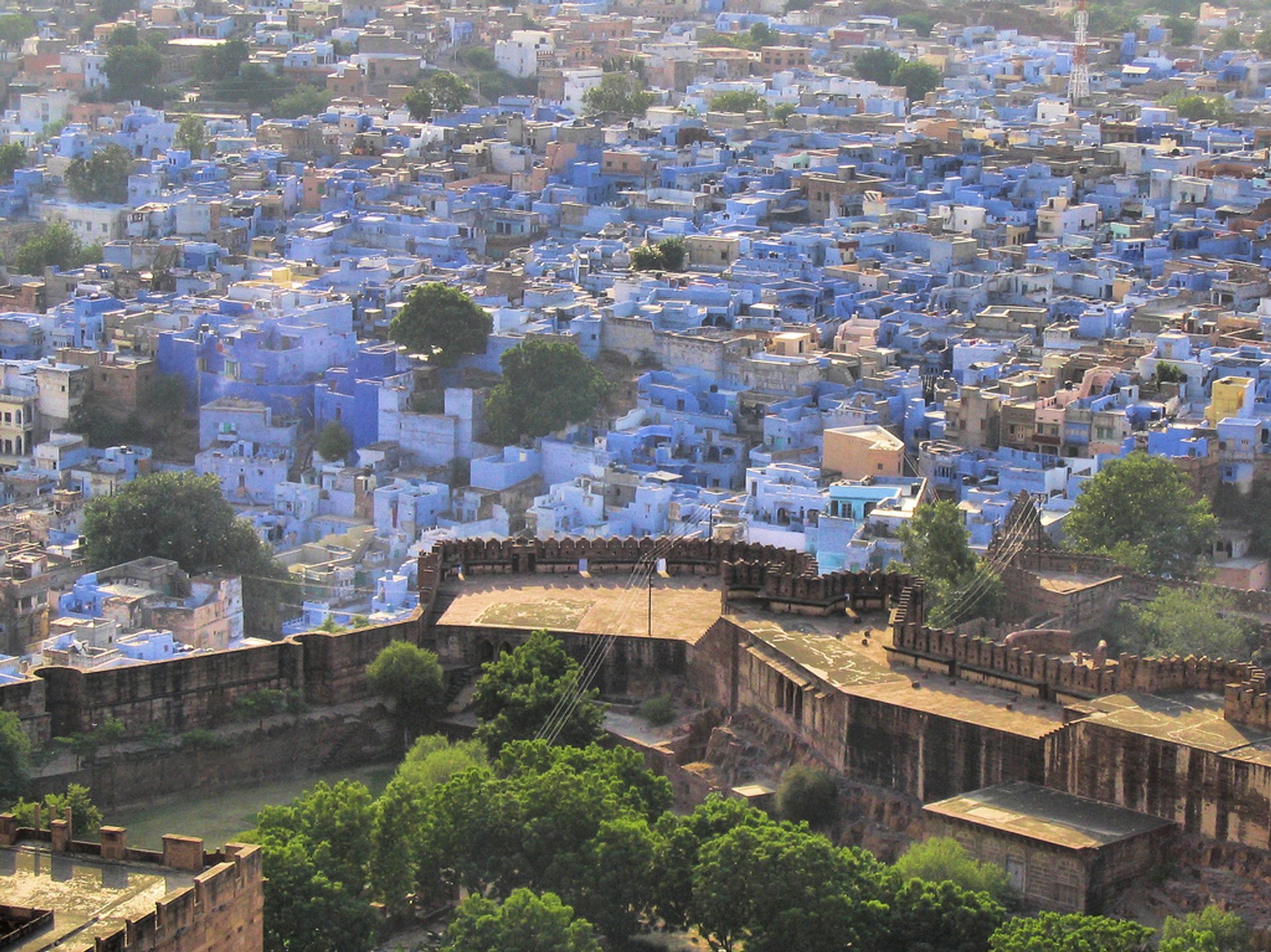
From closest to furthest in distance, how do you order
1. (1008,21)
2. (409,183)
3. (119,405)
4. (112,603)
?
(112,603) → (119,405) → (409,183) → (1008,21)

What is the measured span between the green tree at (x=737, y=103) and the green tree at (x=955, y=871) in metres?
44.4

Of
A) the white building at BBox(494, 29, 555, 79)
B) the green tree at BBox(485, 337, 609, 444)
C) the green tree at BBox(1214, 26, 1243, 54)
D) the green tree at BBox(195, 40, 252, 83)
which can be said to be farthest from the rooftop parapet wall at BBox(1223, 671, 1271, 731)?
the green tree at BBox(1214, 26, 1243, 54)

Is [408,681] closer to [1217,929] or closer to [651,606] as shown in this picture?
[651,606]

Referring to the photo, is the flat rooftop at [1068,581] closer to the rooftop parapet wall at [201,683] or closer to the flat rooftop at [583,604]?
the flat rooftop at [583,604]

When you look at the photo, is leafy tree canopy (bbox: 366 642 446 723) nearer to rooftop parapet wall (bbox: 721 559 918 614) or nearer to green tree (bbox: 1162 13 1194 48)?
rooftop parapet wall (bbox: 721 559 918 614)

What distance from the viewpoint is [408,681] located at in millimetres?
26781

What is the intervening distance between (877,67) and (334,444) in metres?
34.5

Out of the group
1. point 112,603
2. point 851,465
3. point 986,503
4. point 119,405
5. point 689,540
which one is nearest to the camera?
point 689,540

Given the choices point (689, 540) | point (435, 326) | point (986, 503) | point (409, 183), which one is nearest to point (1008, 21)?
point (409, 183)

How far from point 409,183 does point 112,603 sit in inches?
962

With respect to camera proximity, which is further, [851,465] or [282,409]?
[282,409]

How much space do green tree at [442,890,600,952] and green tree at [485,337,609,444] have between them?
19813 mm

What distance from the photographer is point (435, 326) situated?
4378cm

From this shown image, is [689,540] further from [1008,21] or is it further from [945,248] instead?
[1008,21]
